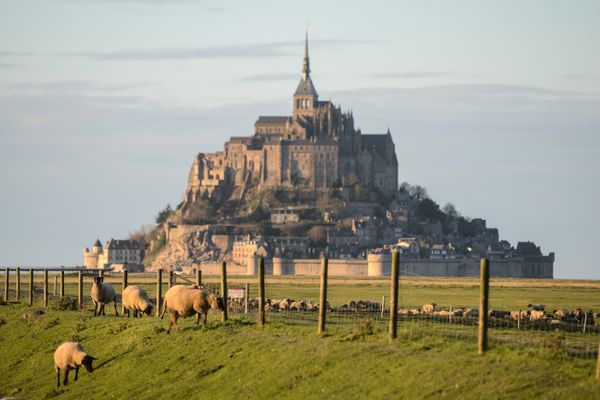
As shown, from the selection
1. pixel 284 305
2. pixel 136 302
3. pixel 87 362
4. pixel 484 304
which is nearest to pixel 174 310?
pixel 87 362

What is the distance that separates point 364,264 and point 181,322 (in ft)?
535

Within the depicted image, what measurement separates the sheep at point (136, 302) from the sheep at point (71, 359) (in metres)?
6.42

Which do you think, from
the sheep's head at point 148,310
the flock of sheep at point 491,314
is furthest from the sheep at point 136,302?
the flock of sheep at point 491,314

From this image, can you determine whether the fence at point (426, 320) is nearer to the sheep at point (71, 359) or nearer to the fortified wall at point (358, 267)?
the sheep at point (71, 359)

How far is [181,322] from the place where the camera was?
103ft

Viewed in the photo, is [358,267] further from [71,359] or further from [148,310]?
[71,359]

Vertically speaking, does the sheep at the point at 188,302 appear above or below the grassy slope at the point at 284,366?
above

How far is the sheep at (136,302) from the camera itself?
35.2 m

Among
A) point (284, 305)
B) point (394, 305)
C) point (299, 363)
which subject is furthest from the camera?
point (284, 305)

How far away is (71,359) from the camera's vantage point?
28.4 m

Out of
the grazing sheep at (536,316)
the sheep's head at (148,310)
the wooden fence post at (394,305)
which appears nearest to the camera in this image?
the wooden fence post at (394,305)

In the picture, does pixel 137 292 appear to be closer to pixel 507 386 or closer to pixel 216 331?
pixel 216 331

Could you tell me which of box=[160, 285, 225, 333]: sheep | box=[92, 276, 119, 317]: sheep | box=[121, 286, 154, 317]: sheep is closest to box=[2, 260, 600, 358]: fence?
box=[121, 286, 154, 317]: sheep

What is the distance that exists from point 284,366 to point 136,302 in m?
11.8
